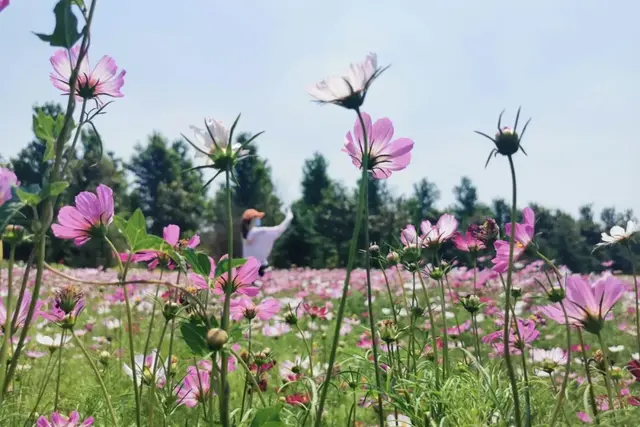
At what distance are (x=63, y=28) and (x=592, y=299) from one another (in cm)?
83

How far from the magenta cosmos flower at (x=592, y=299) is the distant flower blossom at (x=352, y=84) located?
419 mm

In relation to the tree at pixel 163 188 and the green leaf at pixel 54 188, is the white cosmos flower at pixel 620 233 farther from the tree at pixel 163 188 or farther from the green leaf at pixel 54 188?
the tree at pixel 163 188

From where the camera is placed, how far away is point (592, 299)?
88 centimetres

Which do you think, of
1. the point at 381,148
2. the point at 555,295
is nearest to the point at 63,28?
the point at 381,148

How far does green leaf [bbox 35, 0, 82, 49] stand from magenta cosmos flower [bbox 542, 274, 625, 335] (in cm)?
76

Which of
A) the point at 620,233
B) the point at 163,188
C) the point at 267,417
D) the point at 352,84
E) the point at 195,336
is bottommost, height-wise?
the point at 267,417

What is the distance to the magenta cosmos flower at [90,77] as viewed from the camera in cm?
91

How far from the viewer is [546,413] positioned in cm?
142

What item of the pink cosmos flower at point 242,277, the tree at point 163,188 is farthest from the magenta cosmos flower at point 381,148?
the tree at point 163,188

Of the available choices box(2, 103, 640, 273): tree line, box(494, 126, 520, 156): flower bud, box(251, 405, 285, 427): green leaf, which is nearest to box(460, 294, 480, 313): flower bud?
box(494, 126, 520, 156): flower bud

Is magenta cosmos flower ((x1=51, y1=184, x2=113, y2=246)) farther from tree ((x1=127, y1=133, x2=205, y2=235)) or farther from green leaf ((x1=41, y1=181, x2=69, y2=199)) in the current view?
tree ((x1=127, y1=133, x2=205, y2=235))

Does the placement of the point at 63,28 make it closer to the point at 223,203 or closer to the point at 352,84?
the point at 352,84

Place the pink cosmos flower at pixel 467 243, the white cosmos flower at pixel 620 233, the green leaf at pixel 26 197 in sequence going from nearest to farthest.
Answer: the green leaf at pixel 26 197, the white cosmos flower at pixel 620 233, the pink cosmos flower at pixel 467 243

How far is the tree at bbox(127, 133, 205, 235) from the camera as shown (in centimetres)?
2833
